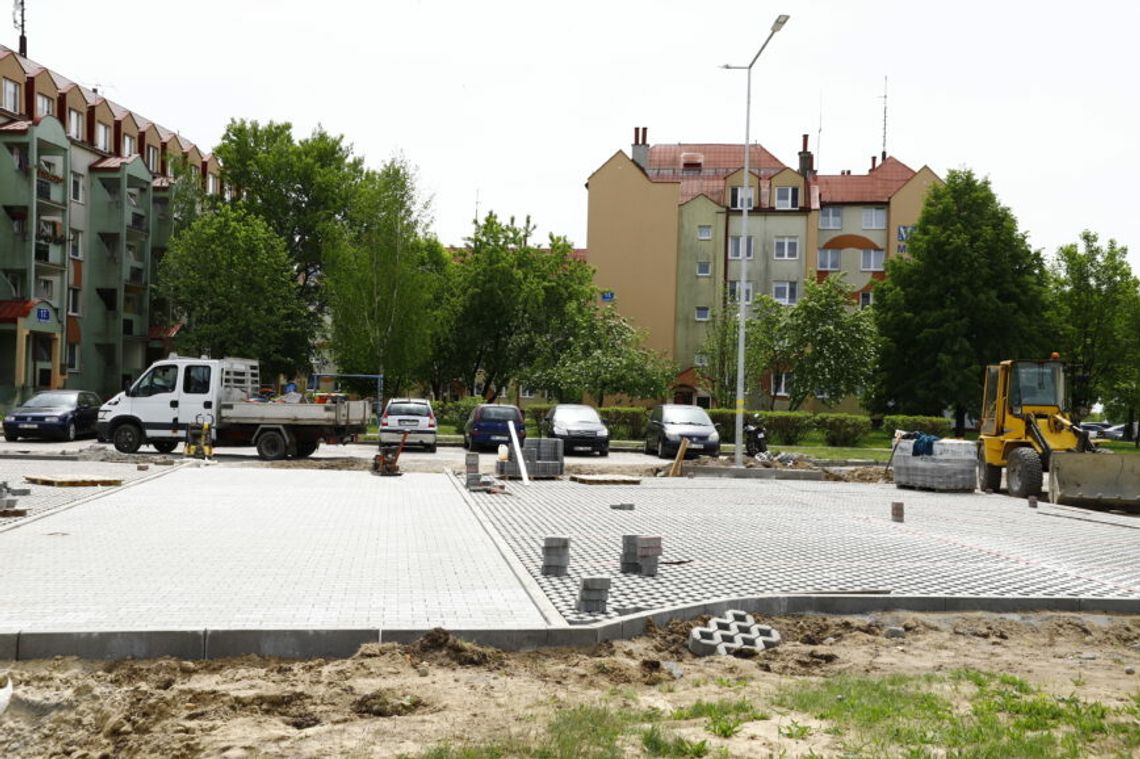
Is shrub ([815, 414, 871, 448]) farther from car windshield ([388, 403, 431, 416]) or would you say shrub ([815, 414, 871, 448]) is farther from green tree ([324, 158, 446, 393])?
green tree ([324, 158, 446, 393])

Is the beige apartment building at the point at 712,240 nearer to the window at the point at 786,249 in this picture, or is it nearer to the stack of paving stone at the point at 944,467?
the window at the point at 786,249

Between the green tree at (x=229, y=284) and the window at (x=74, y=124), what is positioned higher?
the window at (x=74, y=124)

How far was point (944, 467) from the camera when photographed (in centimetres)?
2114

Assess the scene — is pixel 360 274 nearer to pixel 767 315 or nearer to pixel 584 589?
pixel 767 315

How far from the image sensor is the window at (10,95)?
45.7m

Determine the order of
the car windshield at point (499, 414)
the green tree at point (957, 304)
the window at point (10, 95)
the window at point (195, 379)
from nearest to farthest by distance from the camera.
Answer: the window at point (195, 379) < the car windshield at point (499, 414) < the window at point (10, 95) < the green tree at point (957, 304)

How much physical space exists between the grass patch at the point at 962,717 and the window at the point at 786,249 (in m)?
55.0

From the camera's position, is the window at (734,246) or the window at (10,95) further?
the window at (734,246)

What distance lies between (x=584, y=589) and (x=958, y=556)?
5.62 metres

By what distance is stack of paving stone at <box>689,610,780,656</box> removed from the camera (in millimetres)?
6633

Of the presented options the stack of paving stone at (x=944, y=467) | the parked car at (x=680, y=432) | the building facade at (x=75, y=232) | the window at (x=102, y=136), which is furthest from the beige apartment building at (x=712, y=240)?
the stack of paving stone at (x=944, y=467)

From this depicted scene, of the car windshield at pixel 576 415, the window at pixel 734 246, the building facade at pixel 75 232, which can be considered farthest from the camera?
the window at pixel 734 246

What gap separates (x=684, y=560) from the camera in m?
10.1

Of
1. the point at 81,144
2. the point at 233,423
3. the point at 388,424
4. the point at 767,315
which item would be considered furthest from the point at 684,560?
the point at 81,144
